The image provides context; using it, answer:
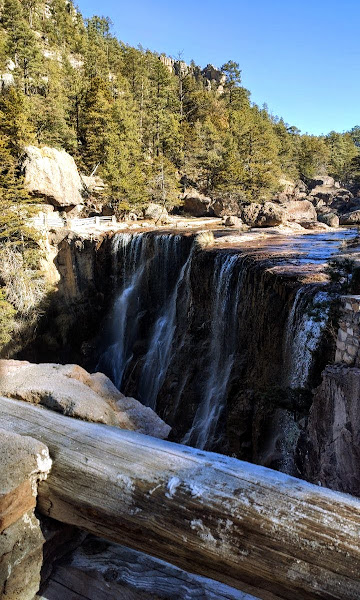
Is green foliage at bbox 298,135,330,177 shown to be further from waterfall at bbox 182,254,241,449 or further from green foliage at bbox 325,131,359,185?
waterfall at bbox 182,254,241,449

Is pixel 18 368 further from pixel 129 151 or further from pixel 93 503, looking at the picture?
pixel 129 151

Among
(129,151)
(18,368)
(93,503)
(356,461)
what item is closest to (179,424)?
(356,461)

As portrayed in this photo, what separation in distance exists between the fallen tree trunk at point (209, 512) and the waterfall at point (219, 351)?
956cm

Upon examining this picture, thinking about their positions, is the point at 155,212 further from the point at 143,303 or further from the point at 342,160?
the point at 342,160

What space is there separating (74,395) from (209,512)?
1.08 meters

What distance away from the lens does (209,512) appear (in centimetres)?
107

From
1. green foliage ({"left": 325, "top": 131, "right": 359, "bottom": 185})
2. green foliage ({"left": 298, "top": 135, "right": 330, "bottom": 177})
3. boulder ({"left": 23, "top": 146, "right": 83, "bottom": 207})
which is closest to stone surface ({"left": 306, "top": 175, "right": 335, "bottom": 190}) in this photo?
green foliage ({"left": 298, "top": 135, "right": 330, "bottom": 177})

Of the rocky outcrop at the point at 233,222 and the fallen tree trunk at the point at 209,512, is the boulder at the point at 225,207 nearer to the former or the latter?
the rocky outcrop at the point at 233,222

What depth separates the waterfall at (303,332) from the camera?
265 inches

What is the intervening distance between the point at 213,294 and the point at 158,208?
1805cm

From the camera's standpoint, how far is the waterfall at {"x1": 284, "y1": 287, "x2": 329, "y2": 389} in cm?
673

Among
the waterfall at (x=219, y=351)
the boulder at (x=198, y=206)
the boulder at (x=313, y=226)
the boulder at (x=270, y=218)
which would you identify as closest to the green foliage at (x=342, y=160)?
the boulder at (x=198, y=206)

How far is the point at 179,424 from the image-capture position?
12.1 m

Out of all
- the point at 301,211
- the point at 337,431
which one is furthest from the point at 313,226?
the point at 337,431
